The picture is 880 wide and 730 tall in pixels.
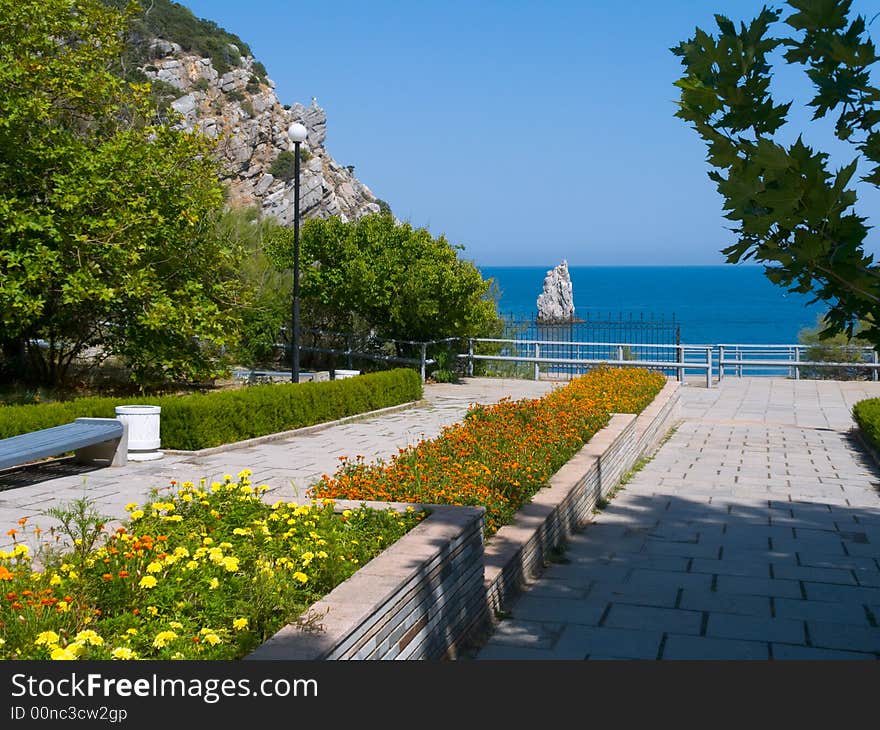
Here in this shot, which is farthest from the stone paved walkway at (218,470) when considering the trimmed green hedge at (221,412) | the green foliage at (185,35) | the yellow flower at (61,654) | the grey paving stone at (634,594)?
the green foliage at (185,35)

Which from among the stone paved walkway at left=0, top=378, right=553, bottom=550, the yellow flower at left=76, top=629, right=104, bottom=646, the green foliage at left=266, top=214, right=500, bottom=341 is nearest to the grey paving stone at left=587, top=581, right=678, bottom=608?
the stone paved walkway at left=0, top=378, right=553, bottom=550

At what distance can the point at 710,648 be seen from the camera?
481 cm

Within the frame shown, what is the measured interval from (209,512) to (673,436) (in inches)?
371

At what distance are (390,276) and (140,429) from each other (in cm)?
930

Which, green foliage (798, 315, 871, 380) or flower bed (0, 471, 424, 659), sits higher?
green foliage (798, 315, 871, 380)

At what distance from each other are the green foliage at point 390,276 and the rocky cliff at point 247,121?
118ft

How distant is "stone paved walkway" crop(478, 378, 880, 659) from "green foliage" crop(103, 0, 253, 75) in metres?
52.0

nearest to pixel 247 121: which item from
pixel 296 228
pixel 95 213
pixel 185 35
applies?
pixel 185 35

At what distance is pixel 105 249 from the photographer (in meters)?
12.6

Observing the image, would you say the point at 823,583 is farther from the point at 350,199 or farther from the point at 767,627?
the point at 350,199

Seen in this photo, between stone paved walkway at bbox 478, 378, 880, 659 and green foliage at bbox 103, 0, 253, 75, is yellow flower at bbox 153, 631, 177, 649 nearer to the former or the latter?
stone paved walkway at bbox 478, 378, 880, 659

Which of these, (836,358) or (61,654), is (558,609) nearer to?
(61,654)

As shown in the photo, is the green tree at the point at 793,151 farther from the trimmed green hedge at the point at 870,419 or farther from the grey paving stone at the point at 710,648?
the trimmed green hedge at the point at 870,419

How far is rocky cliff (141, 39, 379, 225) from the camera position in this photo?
57.2 metres
